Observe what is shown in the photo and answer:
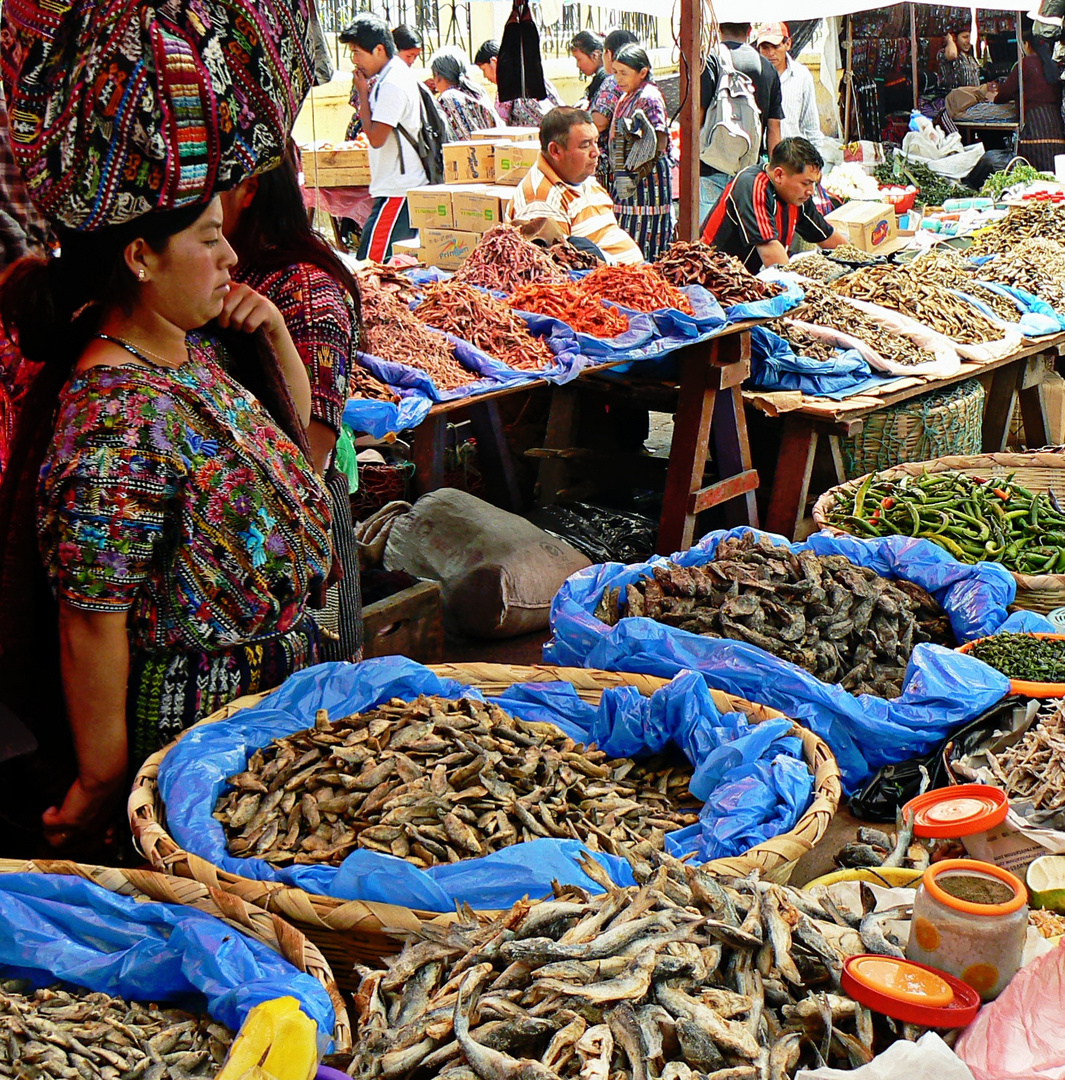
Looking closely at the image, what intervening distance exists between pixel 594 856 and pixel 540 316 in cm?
329

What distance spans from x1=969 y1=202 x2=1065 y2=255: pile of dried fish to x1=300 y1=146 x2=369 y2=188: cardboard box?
5.13 metres

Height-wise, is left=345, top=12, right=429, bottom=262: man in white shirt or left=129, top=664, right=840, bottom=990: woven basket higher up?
left=345, top=12, right=429, bottom=262: man in white shirt

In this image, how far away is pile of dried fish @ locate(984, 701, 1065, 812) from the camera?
2488mm

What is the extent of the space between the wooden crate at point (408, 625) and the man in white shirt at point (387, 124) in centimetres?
501

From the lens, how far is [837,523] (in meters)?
4.19

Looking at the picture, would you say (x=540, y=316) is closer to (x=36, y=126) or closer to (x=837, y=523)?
(x=837, y=523)

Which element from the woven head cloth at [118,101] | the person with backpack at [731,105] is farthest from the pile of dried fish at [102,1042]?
the person with backpack at [731,105]

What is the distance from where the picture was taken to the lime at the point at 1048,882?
2.16m

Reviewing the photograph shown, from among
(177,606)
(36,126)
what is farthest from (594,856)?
(36,126)

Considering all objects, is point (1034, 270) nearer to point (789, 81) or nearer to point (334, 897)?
point (789, 81)

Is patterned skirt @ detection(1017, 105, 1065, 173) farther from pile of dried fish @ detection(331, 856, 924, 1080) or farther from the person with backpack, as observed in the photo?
pile of dried fish @ detection(331, 856, 924, 1080)

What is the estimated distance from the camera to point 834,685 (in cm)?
292

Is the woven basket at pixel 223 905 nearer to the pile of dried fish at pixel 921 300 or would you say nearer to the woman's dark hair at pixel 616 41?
the pile of dried fish at pixel 921 300

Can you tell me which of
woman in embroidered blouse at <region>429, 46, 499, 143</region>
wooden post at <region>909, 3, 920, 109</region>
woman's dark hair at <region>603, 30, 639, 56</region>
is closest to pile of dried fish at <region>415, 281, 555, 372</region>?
woman in embroidered blouse at <region>429, 46, 499, 143</region>
